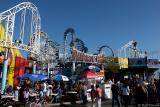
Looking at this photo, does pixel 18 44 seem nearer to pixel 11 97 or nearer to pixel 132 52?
pixel 11 97

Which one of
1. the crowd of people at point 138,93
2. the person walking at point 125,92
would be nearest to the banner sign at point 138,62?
the crowd of people at point 138,93

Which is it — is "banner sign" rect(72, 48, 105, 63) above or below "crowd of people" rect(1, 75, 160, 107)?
above

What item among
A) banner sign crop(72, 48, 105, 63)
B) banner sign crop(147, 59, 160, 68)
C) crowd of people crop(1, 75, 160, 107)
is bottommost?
crowd of people crop(1, 75, 160, 107)

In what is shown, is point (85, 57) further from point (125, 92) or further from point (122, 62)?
point (125, 92)

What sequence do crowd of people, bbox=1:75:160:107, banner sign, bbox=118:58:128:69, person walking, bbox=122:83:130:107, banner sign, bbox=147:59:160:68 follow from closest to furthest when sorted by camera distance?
1. crowd of people, bbox=1:75:160:107
2. person walking, bbox=122:83:130:107
3. banner sign, bbox=147:59:160:68
4. banner sign, bbox=118:58:128:69

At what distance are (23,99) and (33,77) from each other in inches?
342

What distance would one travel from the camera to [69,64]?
67188 mm

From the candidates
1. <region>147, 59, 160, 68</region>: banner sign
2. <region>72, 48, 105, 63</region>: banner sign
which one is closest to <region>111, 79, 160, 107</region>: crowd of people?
<region>147, 59, 160, 68</region>: banner sign

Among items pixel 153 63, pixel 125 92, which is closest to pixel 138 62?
pixel 153 63

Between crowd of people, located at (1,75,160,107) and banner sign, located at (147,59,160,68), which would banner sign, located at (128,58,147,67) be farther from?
crowd of people, located at (1,75,160,107)

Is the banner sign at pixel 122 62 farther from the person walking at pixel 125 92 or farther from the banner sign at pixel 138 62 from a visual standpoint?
the person walking at pixel 125 92

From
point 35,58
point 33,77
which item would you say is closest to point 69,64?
point 35,58

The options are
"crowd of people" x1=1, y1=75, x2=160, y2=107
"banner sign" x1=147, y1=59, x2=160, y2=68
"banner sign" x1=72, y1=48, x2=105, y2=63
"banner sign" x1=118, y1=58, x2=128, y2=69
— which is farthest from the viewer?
"banner sign" x1=72, y1=48, x2=105, y2=63

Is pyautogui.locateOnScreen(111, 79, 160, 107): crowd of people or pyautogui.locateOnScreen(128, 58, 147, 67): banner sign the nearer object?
pyautogui.locateOnScreen(111, 79, 160, 107): crowd of people
